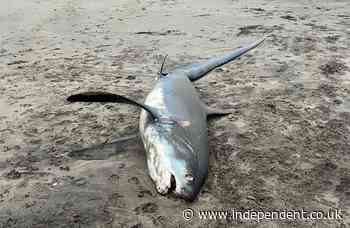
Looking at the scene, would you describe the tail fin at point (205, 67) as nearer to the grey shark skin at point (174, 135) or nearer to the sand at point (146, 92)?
the sand at point (146, 92)

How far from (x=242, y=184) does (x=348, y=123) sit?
3.63ft

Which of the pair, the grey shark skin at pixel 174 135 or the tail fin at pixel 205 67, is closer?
the grey shark skin at pixel 174 135

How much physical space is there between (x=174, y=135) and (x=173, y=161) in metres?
0.22

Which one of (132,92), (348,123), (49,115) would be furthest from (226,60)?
(49,115)

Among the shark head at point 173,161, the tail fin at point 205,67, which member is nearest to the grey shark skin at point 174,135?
the shark head at point 173,161

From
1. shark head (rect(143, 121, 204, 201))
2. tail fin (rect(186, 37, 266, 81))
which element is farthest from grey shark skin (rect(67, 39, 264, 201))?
tail fin (rect(186, 37, 266, 81))

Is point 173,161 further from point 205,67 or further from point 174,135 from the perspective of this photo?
point 205,67

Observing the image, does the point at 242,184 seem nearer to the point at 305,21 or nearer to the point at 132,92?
the point at 132,92

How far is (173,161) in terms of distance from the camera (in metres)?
→ 2.48

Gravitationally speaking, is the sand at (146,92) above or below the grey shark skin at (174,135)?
below

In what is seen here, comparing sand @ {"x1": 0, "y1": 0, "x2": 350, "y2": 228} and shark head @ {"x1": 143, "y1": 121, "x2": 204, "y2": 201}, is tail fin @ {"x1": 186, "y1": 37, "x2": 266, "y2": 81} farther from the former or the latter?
shark head @ {"x1": 143, "y1": 121, "x2": 204, "y2": 201}

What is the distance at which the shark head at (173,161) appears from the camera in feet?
8.00

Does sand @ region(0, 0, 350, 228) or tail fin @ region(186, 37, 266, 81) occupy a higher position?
tail fin @ region(186, 37, 266, 81)

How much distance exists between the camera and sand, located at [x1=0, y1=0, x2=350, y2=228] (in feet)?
8.27
